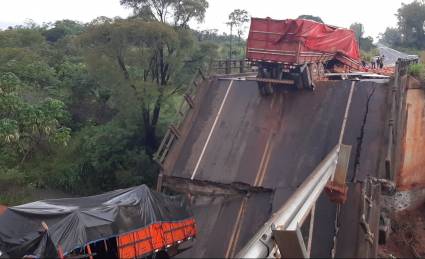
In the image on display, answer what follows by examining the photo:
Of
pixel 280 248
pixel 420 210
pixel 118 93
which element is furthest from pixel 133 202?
pixel 118 93

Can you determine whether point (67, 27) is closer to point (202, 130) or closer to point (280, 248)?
point (202, 130)

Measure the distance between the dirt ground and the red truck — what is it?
4882 millimetres

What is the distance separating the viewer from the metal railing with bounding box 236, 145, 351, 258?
443 cm

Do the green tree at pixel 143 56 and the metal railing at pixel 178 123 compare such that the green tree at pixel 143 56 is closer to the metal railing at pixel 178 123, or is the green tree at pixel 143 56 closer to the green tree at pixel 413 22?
the metal railing at pixel 178 123

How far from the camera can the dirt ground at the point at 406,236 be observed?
12562 millimetres

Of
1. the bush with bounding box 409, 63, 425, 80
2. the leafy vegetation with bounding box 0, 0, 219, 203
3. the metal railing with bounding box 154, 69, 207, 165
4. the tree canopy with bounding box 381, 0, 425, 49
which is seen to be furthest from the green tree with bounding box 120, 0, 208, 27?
the tree canopy with bounding box 381, 0, 425, 49

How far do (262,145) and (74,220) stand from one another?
6.44 meters

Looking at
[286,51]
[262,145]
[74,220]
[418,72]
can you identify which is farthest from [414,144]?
[74,220]

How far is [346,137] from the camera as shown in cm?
1323

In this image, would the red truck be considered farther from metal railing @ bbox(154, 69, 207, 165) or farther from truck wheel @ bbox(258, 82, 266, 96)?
metal railing @ bbox(154, 69, 207, 165)

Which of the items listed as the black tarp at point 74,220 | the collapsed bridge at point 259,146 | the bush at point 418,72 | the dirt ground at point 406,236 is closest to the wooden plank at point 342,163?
the collapsed bridge at point 259,146

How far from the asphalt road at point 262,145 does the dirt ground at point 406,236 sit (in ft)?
7.10

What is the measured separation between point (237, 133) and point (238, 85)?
2.20 metres

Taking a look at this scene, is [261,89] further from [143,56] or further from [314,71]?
[143,56]
